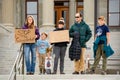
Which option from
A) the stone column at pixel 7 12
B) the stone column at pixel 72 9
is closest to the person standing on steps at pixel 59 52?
the stone column at pixel 7 12

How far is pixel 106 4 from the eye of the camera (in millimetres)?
48000

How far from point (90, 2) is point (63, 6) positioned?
551 cm

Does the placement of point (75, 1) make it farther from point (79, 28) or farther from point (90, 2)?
point (79, 28)

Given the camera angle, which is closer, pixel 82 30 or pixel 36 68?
pixel 82 30

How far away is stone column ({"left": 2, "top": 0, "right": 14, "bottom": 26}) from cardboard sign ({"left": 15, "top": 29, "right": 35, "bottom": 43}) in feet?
84.5

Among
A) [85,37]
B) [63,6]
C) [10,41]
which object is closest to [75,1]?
[63,6]

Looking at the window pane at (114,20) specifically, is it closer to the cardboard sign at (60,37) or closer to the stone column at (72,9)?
the stone column at (72,9)

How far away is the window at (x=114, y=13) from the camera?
156ft

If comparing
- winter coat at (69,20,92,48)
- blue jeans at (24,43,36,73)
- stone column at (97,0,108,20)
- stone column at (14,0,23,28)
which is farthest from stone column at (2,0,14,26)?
winter coat at (69,20,92,48)

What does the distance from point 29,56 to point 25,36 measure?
661 millimetres

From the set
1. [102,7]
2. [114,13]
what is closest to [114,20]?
[114,13]

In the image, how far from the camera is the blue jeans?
19.2 m

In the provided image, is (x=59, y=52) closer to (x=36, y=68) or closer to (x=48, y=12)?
(x=36, y=68)

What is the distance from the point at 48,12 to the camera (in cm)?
4347
